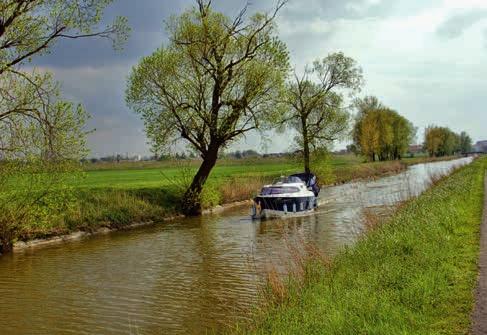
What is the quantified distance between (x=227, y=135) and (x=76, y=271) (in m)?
16.7

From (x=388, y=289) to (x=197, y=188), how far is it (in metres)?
24.4

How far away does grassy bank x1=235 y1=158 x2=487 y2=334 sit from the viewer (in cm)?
729

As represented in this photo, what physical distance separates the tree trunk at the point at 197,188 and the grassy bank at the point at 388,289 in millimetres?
18639

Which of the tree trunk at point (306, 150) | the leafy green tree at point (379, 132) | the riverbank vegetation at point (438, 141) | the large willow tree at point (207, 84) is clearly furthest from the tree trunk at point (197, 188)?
the riverbank vegetation at point (438, 141)

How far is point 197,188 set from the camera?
32.5 m

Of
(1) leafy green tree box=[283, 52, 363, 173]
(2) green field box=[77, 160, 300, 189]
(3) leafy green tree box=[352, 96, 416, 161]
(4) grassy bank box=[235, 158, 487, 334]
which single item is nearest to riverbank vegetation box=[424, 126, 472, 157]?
(3) leafy green tree box=[352, 96, 416, 161]

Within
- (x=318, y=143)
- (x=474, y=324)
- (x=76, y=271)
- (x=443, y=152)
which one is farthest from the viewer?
(x=443, y=152)

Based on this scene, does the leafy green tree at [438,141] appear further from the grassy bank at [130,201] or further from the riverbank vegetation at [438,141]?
the grassy bank at [130,201]

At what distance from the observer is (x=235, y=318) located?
1043 cm

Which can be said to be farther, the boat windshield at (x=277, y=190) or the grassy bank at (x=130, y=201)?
the boat windshield at (x=277, y=190)

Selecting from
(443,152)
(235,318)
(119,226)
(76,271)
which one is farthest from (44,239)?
(443,152)

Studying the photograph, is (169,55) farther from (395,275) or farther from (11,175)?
(395,275)

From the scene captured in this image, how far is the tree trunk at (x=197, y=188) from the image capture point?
31984mm

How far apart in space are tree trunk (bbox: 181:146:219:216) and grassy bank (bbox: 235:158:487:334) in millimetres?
18639
